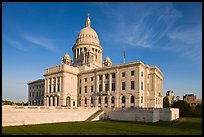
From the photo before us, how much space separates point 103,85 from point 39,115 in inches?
1172

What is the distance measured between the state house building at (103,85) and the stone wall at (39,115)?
13480 millimetres

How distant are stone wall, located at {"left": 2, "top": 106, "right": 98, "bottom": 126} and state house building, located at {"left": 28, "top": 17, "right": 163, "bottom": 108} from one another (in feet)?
44.2

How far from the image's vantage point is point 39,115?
145 ft

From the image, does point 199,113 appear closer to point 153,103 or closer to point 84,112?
point 153,103

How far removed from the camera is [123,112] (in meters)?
54.2

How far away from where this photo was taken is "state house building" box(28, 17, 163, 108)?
64125 millimetres

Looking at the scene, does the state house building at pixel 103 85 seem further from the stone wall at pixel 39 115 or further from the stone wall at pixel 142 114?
the stone wall at pixel 39 115

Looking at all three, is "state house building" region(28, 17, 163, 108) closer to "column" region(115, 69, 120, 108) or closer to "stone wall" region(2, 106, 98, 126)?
"column" region(115, 69, 120, 108)

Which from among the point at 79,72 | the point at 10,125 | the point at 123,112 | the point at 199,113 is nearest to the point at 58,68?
the point at 79,72

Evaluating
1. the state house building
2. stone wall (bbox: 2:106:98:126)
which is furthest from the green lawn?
the state house building

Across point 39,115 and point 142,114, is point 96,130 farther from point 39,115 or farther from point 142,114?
point 142,114

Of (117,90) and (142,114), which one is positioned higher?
(117,90)

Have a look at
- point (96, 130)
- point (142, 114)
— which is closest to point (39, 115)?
point (96, 130)

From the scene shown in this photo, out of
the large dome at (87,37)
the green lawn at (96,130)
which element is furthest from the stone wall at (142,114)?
the large dome at (87,37)
